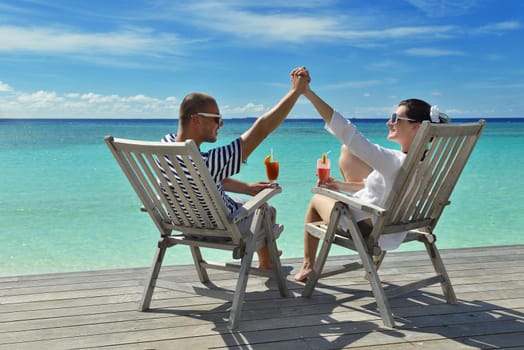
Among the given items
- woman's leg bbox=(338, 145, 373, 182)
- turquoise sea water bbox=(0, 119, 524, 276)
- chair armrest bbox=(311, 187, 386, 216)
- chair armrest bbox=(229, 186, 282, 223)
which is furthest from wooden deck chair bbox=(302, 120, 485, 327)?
turquoise sea water bbox=(0, 119, 524, 276)

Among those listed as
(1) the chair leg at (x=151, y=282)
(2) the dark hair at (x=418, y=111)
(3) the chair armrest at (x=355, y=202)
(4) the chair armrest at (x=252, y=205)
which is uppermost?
(2) the dark hair at (x=418, y=111)

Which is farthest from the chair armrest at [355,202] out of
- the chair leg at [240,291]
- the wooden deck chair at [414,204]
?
the chair leg at [240,291]

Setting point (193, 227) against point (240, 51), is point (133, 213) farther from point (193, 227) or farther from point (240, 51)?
point (240, 51)

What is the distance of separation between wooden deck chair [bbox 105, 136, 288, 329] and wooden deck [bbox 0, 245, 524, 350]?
173mm

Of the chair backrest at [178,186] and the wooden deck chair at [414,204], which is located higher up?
the wooden deck chair at [414,204]

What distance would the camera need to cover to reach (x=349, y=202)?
2984mm

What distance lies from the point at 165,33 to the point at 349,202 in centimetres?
5047

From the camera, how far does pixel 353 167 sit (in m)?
3.52

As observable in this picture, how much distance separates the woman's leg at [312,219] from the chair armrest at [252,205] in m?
0.41

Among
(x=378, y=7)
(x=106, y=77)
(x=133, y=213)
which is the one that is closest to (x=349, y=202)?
(x=133, y=213)

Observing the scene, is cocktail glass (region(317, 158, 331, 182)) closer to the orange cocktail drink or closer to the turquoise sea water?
the orange cocktail drink

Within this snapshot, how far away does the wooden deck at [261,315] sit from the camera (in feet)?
8.90

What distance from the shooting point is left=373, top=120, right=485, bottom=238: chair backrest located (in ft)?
9.00

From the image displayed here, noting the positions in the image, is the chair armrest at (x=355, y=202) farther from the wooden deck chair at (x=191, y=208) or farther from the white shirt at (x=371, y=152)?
the wooden deck chair at (x=191, y=208)
